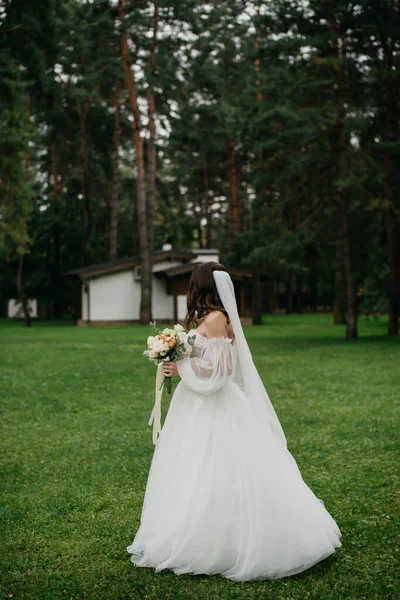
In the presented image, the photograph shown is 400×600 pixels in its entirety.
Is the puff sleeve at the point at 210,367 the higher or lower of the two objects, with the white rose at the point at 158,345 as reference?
lower

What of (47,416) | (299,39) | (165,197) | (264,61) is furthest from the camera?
(165,197)

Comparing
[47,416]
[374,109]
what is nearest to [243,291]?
[374,109]

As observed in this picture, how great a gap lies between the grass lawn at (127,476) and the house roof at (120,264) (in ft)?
82.4

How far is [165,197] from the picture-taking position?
2148 inches

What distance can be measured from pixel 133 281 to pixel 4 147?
15377mm

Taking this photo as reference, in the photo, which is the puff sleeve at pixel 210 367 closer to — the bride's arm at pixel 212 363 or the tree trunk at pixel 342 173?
the bride's arm at pixel 212 363

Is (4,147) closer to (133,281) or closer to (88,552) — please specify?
(133,281)

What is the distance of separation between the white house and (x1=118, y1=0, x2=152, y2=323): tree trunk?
186cm

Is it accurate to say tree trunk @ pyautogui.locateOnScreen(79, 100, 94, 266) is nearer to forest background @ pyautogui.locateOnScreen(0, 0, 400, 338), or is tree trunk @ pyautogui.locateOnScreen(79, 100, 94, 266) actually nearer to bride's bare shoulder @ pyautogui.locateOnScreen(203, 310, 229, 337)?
forest background @ pyautogui.locateOnScreen(0, 0, 400, 338)

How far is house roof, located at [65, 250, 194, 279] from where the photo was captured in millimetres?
43625

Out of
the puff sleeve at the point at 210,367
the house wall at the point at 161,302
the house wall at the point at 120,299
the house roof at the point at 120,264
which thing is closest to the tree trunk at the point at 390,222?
the house wall at the point at 161,302

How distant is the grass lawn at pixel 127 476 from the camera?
186 inches

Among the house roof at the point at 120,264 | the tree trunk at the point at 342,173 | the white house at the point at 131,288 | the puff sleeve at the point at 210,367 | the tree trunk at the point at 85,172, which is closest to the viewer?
the puff sleeve at the point at 210,367

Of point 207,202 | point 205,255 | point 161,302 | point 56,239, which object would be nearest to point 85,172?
point 56,239
